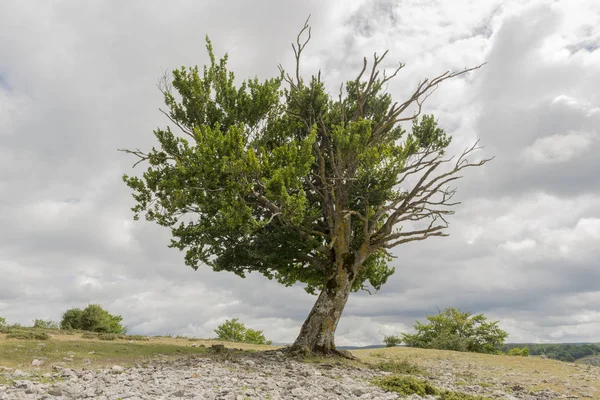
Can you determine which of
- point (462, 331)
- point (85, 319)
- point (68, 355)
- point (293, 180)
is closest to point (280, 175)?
point (293, 180)

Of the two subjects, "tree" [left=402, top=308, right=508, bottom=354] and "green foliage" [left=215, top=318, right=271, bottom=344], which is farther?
"green foliage" [left=215, top=318, right=271, bottom=344]

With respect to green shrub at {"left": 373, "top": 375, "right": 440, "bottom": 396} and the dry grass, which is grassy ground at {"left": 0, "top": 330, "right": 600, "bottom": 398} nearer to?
the dry grass

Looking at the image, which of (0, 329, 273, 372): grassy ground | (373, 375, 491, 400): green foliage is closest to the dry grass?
(373, 375, 491, 400): green foliage

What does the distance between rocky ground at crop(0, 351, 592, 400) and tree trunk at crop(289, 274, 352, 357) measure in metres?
3.33

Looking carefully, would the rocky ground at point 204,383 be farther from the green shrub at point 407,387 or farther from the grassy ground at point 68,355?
the grassy ground at point 68,355

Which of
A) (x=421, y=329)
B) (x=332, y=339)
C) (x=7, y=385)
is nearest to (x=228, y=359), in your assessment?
(x=332, y=339)

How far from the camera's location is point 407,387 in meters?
12.8

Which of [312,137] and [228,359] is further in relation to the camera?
[312,137]

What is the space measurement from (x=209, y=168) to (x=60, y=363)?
9190 mm

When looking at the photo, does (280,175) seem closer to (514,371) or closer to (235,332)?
(514,371)

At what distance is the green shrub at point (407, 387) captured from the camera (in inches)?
494

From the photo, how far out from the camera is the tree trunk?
2117 cm

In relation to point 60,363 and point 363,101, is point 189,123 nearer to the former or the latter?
point 363,101

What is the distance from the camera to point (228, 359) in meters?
18.2
